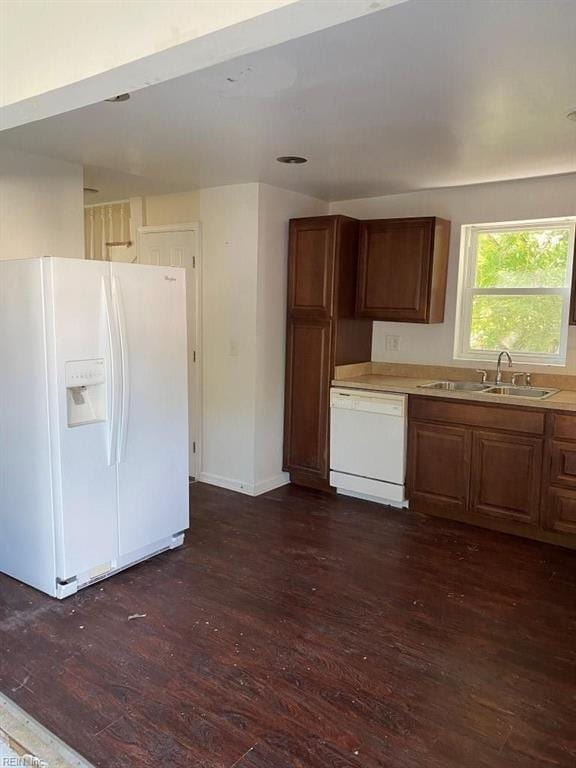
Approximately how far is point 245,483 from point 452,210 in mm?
2545

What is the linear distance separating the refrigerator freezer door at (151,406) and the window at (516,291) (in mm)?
2234

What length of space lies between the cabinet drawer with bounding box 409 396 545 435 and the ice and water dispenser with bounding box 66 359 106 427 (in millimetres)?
2089

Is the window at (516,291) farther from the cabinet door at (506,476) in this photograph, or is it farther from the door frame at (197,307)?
the door frame at (197,307)

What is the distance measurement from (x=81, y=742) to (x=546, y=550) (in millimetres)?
2748

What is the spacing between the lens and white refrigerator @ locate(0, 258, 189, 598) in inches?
108

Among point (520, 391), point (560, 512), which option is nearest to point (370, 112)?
point (520, 391)

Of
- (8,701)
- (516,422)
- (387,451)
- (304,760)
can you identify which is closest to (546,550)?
(516,422)

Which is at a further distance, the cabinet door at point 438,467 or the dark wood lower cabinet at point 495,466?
the cabinet door at point 438,467

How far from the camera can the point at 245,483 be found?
4441 mm

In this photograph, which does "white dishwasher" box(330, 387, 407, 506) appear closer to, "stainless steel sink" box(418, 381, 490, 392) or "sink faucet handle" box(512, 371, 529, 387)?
"stainless steel sink" box(418, 381, 490, 392)

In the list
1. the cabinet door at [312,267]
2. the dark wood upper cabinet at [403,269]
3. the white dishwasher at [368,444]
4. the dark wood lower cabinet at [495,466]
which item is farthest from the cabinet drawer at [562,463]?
the cabinet door at [312,267]

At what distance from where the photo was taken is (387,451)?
13.5 feet

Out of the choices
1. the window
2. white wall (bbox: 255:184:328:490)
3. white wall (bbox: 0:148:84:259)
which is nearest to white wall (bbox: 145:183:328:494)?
white wall (bbox: 255:184:328:490)

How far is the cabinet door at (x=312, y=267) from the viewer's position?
14.0 feet
